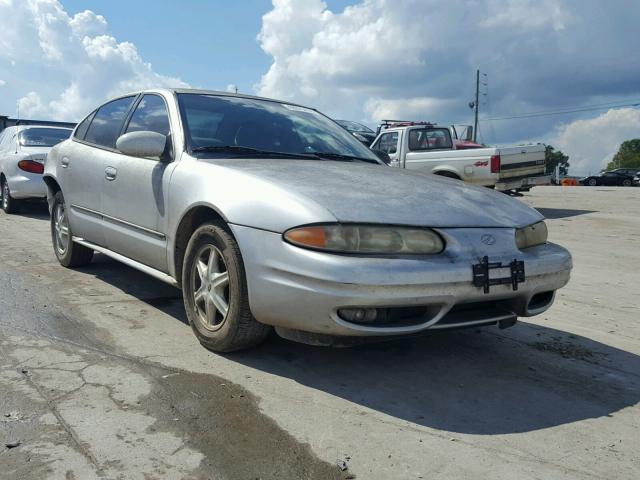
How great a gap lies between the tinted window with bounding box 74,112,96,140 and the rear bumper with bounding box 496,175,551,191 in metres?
8.81

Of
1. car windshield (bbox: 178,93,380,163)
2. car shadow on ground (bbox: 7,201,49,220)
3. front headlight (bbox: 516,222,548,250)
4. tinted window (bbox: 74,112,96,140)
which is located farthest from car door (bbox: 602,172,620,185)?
front headlight (bbox: 516,222,548,250)

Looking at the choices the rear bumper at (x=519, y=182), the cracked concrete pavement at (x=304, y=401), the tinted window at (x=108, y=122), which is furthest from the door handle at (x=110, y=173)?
the rear bumper at (x=519, y=182)

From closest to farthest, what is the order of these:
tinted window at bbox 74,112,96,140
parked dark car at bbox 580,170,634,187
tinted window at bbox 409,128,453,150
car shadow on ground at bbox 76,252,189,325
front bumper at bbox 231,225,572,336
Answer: front bumper at bbox 231,225,572,336
car shadow on ground at bbox 76,252,189,325
tinted window at bbox 74,112,96,140
tinted window at bbox 409,128,453,150
parked dark car at bbox 580,170,634,187

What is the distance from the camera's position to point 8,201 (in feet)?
35.0

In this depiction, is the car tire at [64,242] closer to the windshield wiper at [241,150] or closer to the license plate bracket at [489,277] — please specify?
the windshield wiper at [241,150]

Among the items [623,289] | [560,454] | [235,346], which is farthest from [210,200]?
[623,289]

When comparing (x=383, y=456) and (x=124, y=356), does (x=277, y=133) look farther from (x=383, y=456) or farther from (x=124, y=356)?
(x=383, y=456)

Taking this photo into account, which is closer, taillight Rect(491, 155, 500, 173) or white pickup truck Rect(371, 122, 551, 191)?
taillight Rect(491, 155, 500, 173)

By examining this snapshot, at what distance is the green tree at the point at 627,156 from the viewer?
318 ft

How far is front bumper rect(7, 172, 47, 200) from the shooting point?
10.2m

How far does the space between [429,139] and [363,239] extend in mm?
11474

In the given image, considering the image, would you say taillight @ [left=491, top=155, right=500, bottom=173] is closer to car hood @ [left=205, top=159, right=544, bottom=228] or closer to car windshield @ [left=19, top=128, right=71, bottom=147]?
car windshield @ [left=19, top=128, right=71, bottom=147]

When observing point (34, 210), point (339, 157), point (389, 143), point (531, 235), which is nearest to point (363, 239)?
point (531, 235)

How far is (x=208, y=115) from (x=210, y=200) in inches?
40.2
